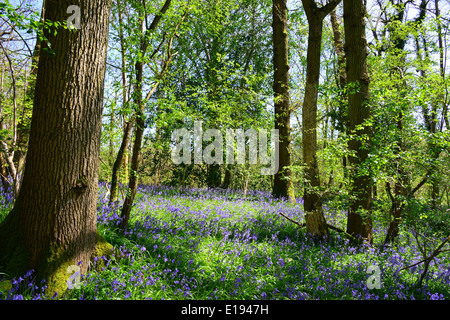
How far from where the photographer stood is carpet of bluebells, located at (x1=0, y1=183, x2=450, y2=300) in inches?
124

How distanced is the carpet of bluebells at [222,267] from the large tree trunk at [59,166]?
0.22m

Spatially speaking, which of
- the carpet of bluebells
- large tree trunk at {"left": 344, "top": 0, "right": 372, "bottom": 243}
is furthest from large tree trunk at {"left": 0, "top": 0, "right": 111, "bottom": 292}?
large tree trunk at {"left": 344, "top": 0, "right": 372, "bottom": 243}

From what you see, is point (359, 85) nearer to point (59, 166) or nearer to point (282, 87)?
point (282, 87)

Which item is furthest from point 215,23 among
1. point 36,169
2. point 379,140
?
point 36,169

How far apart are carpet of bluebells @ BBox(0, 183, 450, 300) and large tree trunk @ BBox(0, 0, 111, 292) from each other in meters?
0.22

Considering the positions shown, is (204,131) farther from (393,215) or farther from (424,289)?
(424,289)

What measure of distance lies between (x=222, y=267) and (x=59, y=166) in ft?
8.07

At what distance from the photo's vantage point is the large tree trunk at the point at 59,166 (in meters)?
2.92

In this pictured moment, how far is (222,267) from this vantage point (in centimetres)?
395

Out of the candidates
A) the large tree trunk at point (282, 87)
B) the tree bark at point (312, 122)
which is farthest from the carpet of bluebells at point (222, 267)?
the large tree trunk at point (282, 87)

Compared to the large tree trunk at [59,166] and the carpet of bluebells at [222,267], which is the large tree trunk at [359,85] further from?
the large tree trunk at [59,166]

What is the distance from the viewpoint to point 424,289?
3945 millimetres

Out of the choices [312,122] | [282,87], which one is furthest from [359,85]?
[282,87]

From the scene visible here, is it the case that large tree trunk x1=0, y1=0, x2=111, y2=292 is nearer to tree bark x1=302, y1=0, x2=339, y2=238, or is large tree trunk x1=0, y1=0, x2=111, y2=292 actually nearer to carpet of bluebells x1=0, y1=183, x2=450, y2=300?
carpet of bluebells x1=0, y1=183, x2=450, y2=300
